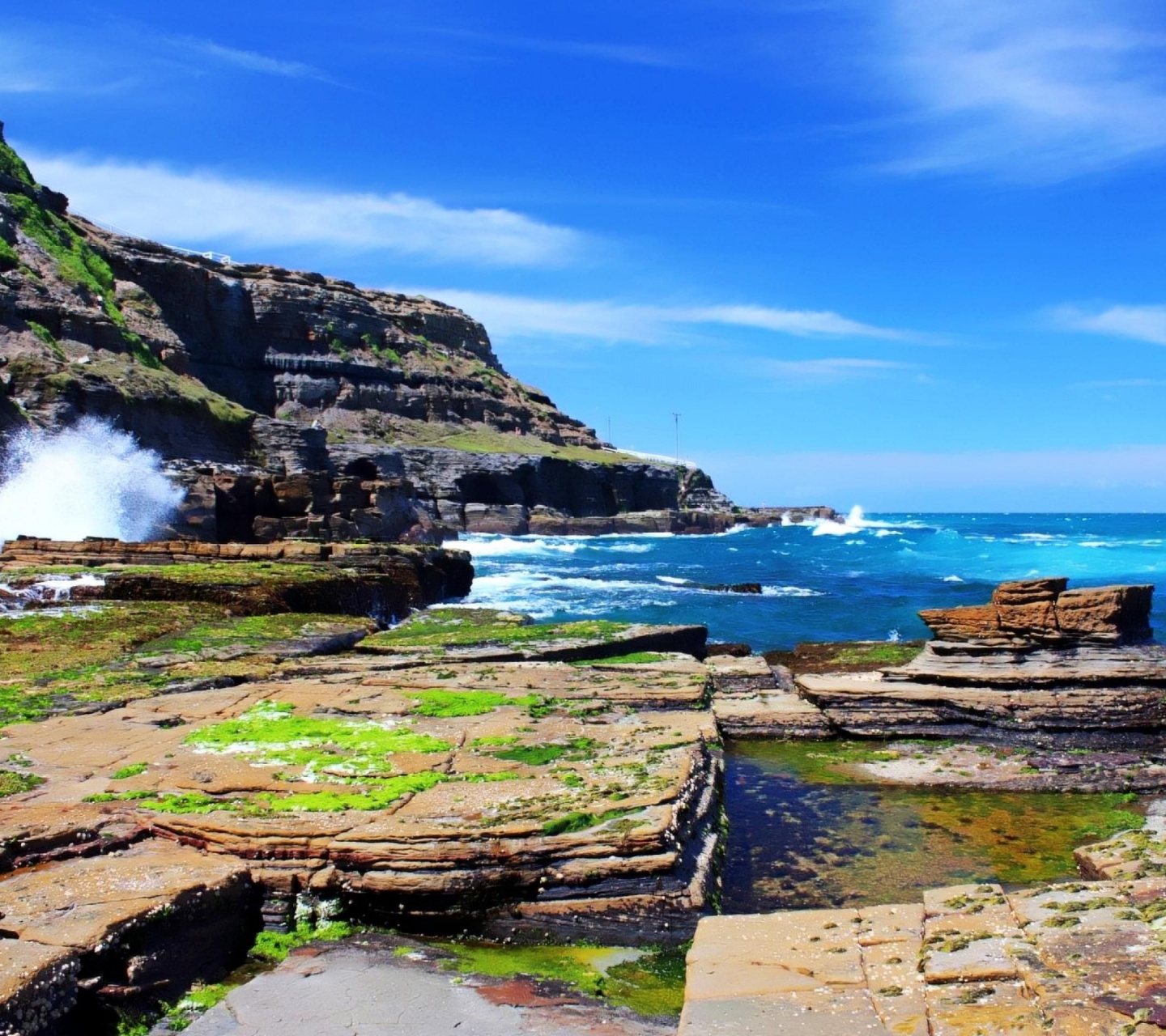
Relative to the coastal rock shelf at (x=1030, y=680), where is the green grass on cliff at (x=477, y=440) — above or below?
above

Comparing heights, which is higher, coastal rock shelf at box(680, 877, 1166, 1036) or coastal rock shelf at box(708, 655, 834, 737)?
coastal rock shelf at box(680, 877, 1166, 1036)

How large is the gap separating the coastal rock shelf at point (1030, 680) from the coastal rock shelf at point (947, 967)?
8.42 metres

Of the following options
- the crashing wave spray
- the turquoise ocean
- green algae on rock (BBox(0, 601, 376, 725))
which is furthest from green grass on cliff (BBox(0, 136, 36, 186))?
green algae on rock (BBox(0, 601, 376, 725))

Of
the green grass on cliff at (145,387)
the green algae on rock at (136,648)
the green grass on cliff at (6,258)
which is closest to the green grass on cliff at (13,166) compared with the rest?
the green grass on cliff at (6,258)

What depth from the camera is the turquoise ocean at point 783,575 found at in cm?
3372

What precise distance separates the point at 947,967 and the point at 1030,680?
1099 centimetres

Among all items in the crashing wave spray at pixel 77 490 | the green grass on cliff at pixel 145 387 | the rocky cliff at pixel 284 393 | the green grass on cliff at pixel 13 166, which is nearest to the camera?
the crashing wave spray at pixel 77 490

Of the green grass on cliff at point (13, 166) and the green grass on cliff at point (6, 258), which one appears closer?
the green grass on cliff at point (6, 258)

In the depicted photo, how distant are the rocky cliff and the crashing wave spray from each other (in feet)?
4.07

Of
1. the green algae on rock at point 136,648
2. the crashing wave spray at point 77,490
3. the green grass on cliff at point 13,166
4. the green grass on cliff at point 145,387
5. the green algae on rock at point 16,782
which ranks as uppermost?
the green grass on cliff at point 13,166

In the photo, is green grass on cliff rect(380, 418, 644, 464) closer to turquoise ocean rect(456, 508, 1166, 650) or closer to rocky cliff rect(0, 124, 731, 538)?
rocky cliff rect(0, 124, 731, 538)

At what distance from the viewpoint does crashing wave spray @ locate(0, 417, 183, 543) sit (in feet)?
126

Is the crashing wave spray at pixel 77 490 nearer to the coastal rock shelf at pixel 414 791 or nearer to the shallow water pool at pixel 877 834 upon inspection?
the coastal rock shelf at pixel 414 791

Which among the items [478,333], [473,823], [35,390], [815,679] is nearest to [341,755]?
[473,823]
